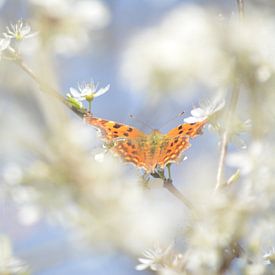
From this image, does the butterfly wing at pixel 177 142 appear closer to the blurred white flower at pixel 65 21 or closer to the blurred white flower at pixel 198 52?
the blurred white flower at pixel 198 52

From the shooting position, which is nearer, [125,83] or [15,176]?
[15,176]

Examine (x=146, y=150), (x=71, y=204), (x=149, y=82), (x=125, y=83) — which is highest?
(x=125, y=83)

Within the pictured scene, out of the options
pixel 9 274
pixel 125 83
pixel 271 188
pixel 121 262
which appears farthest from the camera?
pixel 121 262

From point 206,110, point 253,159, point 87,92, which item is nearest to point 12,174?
point 87,92

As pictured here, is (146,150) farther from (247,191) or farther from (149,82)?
(149,82)

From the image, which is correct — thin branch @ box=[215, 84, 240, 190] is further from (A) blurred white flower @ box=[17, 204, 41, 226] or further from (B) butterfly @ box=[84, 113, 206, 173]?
(A) blurred white flower @ box=[17, 204, 41, 226]

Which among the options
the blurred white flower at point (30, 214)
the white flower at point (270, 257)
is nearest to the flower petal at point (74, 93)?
the white flower at point (270, 257)

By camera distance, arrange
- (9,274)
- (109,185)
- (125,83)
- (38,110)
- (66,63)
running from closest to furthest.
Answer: (9,274) → (109,185) → (125,83) → (38,110) → (66,63)

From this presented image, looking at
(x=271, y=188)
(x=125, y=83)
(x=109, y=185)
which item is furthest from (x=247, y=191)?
(x=125, y=83)

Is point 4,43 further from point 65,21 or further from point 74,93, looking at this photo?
point 65,21
